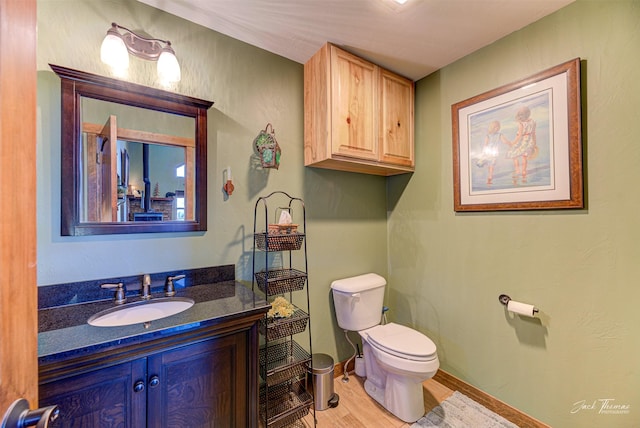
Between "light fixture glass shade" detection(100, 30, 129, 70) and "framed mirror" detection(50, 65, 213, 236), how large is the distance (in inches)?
3.5

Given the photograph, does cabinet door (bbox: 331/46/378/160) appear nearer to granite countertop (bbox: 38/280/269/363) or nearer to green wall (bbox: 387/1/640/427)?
green wall (bbox: 387/1/640/427)

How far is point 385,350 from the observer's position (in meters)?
1.68

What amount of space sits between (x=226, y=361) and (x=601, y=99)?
226 centimetres

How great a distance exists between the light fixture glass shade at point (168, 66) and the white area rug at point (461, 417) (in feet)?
8.25

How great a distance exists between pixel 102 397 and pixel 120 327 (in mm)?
229

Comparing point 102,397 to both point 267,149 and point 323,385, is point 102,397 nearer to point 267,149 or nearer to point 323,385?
point 323,385

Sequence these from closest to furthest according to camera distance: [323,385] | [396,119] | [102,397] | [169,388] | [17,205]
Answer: [17,205], [102,397], [169,388], [323,385], [396,119]

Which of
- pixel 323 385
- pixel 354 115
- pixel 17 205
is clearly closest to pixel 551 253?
pixel 354 115

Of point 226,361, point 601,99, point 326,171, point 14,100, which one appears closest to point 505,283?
point 601,99

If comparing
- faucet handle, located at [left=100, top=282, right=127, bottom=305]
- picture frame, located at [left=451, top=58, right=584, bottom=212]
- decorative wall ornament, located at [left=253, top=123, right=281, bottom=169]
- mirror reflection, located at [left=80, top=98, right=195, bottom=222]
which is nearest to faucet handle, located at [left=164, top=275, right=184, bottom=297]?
faucet handle, located at [left=100, top=282, right=127, bottom=305]

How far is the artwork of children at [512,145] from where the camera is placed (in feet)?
4.97

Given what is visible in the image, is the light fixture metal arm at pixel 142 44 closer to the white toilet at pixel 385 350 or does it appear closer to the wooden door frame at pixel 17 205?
the wooden door frame at pixel 17 205

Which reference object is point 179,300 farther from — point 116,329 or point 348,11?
point 348,11

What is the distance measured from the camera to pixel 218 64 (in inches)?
63.7
